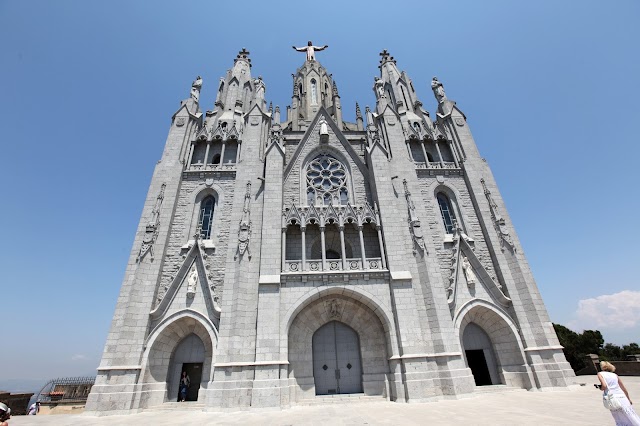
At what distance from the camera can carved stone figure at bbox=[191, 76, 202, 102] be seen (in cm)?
2419

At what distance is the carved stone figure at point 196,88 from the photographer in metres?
24.2

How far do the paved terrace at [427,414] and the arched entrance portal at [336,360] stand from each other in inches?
65.7

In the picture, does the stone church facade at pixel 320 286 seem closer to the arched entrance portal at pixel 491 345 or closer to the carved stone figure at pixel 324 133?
the arched entrance portal at pixel 491 345

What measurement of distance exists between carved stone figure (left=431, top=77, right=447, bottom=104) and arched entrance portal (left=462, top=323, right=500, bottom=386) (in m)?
19.0

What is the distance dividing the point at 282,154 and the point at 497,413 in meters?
16.8

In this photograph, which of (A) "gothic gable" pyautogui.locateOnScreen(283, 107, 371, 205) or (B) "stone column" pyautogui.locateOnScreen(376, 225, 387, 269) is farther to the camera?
(A) "gothic gable" pyautogui.locateOnScreen(283, 107, 371, 205)

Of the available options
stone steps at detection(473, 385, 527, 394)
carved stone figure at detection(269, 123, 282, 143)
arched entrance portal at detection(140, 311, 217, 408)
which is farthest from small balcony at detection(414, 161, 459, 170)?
arched entrance portal at detection(140, 311, 217, 408)

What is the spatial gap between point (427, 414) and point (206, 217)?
16.3m

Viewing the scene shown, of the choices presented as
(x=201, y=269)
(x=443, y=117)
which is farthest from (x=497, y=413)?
(x=443, y=117)

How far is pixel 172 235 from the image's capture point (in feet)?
58.6

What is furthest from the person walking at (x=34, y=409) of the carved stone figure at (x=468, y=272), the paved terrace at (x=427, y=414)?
the carved stone figure at (x=468, y=272)

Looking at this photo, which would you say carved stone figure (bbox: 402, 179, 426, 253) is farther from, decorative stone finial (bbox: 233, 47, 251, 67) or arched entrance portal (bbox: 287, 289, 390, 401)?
decorative stone finial (bbox: 233, 47, 251, 67)

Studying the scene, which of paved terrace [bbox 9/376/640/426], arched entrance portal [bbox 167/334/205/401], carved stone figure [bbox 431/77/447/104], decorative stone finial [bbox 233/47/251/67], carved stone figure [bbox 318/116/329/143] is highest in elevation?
decorative stone finial [bbox 233/47/251/67]

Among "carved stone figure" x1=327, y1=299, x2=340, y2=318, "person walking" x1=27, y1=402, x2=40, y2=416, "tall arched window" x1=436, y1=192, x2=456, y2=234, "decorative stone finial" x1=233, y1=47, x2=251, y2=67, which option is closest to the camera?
"carved stone figure" x1=327, y1=299, x2=340, y2=318
